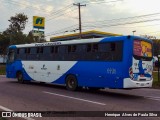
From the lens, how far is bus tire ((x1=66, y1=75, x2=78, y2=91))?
18159 mm

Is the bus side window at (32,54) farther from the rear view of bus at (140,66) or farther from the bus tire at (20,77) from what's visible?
the rear view of bus at (140,66)

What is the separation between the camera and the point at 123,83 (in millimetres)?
15234

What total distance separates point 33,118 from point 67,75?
9.56 meters

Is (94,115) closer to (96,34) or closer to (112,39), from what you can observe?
(112,39)

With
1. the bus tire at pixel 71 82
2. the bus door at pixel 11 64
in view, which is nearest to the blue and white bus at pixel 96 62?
the bus tire at pixel 71 82

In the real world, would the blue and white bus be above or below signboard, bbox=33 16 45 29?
below

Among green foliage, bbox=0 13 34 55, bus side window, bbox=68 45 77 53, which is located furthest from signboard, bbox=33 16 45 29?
bus side window, bbox=68 45 77 53

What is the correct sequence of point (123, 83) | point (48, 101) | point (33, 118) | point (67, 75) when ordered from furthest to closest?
1. point (67, 75)
2. point (123, 83)
3. point (48, 101)
4. point (33, 118)

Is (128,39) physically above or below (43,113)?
above

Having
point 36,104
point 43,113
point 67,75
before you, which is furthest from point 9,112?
point 67,75

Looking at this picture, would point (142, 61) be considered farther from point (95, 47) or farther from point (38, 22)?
point (38, 22)

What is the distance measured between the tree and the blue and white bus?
47.3 meters

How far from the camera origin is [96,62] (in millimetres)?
16891

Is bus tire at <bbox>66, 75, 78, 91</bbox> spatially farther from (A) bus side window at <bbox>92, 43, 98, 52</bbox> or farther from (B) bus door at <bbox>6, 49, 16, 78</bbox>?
(B) bus door at <bbox>6, 49, 16, 78</bbox>
